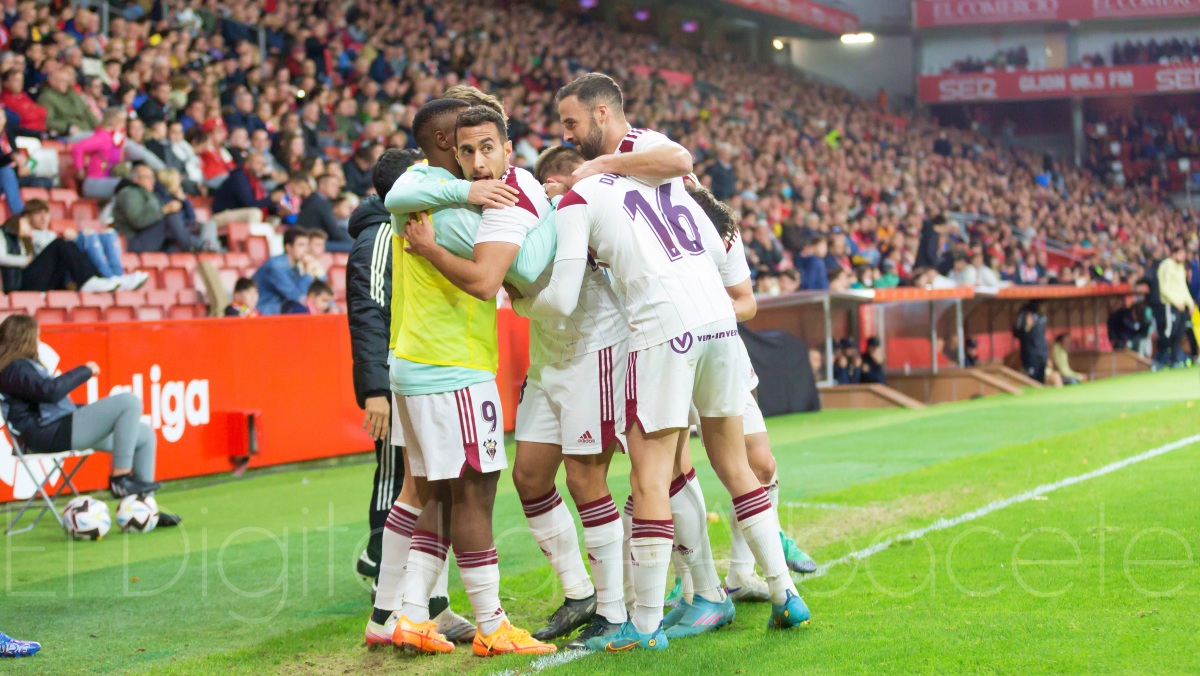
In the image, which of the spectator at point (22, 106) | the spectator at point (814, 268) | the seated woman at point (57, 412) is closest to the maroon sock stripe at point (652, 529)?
the seated woman at point (57, 412)

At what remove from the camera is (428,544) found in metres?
4.76

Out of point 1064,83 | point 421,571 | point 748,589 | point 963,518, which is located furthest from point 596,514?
point 1064,83

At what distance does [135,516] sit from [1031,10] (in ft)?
137

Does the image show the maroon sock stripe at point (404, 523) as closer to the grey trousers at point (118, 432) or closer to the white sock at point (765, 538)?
the white sock at point (765, 538)

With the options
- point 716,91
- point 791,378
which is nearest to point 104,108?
point 791,378

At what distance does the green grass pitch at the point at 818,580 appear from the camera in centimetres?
434

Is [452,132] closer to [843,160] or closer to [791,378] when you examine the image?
[791,378]

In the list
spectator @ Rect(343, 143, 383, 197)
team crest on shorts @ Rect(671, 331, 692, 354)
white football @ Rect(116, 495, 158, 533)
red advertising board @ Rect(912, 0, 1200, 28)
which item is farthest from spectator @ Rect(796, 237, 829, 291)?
red advertising board @ Rect(912, 0, 1200, 28)

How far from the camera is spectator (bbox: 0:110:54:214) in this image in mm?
12117

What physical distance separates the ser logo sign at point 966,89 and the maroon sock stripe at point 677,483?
133ft

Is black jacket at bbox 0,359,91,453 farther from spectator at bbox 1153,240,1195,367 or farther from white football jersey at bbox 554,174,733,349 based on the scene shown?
spectator at bbox 1153,240,1195,367

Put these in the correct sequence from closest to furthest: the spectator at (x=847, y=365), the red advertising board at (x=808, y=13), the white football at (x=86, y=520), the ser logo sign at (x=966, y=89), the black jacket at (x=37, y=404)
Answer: the white football at (x=86, y=520)
the black jacket at (x=37, y=404)
the spectator at (x=847, y=365)
the red advertising board at (x=808, y=13)
the ser logo sign at (x=966, y=89)

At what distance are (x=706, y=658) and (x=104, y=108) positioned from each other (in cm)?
1230

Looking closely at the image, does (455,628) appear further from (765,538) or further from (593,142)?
(593,142)
